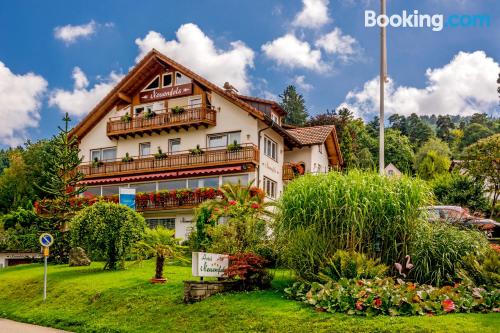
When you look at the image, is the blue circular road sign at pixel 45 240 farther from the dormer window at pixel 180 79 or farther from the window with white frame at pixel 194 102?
the dormer window at pixel 180 79

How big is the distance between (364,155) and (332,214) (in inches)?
2201

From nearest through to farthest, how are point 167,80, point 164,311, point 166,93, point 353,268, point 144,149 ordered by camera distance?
point 353,268 < point 164,311 < point 166,93 < point 167,80 < point 144,149

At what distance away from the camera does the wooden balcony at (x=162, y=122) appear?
38.7 m

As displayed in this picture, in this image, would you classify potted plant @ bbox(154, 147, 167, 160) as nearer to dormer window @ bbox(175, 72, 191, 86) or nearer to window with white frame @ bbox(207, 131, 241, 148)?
window with white frame @ bbox(207, 131, 241, 148)

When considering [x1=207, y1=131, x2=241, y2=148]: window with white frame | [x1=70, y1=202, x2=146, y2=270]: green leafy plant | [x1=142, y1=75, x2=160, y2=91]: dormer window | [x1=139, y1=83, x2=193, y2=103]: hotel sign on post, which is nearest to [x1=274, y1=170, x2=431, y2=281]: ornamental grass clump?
[x1=70, y1=202, x2=146, y2=270]: green leafy plant

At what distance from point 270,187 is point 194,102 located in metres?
7.25

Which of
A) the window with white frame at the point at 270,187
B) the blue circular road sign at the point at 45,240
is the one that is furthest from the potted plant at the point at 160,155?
the blue circular road sign at the point at 45,240

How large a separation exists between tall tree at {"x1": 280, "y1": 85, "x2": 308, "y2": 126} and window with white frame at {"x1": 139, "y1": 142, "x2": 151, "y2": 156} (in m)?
48.4

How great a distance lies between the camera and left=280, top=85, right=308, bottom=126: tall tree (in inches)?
3536

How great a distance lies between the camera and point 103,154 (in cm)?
4400

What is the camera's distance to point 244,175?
37219mm

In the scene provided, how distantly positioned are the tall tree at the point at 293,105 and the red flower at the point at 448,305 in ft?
249

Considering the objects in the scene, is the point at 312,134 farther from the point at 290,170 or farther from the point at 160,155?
the point at 160,155

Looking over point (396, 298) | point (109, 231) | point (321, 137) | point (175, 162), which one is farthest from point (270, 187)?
point (396, 298)
